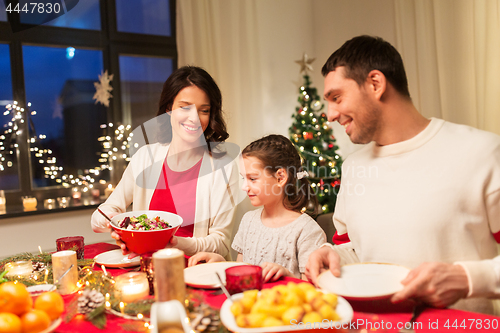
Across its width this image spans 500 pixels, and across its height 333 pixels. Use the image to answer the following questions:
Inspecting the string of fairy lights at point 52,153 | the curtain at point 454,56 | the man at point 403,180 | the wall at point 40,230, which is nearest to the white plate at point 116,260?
the man at point 403,180

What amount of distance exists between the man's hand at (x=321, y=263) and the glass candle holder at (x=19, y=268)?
0.97 metres

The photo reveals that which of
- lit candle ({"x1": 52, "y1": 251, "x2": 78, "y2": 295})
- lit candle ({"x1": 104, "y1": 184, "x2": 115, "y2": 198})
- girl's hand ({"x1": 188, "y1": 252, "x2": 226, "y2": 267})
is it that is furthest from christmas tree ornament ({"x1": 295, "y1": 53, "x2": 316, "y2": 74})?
lit candle ({"x1": 52, "y1": 251, "x2": 78, "y2": 295})

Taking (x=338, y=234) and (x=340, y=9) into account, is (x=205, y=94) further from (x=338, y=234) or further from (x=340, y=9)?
(x=340, y=9)

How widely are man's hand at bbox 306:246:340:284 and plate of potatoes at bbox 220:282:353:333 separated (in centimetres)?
26

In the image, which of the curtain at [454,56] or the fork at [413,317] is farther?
the curtain at [454,56]

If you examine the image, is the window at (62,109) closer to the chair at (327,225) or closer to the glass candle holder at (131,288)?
the chair at (327,225)

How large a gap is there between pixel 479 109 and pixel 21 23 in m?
4.05

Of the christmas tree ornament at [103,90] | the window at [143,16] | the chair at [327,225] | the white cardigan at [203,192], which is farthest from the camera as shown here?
the window at [143,16]

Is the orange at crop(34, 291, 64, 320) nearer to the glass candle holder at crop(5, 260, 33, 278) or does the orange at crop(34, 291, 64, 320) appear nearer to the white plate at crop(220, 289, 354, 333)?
the white plate at crop(220, 289, 354, 333)

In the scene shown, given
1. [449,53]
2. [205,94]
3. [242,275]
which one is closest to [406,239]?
[242,275]

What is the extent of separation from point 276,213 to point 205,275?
841mm

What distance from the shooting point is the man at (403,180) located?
Result: 1.20 meters

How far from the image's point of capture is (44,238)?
3.35 meters

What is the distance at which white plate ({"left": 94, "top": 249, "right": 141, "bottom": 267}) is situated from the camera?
1.43 metres
